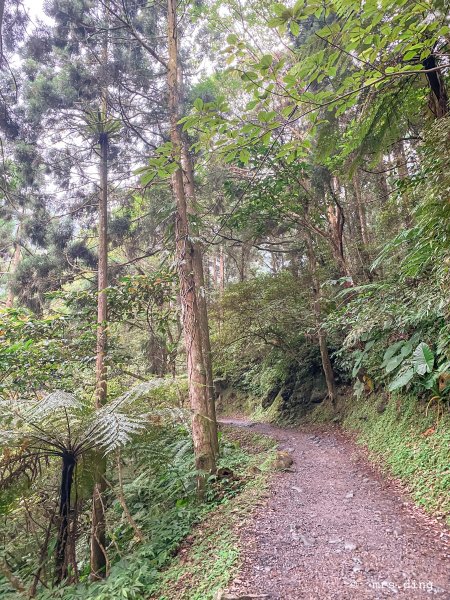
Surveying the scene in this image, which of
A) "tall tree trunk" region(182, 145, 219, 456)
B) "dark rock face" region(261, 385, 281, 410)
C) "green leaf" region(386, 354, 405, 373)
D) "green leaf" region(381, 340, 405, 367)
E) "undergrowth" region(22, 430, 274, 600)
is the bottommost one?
"undergrowth" region(22, 430, 274, 600)

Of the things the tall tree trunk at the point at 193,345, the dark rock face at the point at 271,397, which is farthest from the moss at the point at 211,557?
the dark rock face at the point at 271,397

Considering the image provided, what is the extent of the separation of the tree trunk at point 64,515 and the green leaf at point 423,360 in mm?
4096

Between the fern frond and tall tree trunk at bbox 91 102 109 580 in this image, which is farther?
tall tree trunk at bbox 91 102 109 580

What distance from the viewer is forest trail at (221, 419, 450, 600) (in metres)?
2.37

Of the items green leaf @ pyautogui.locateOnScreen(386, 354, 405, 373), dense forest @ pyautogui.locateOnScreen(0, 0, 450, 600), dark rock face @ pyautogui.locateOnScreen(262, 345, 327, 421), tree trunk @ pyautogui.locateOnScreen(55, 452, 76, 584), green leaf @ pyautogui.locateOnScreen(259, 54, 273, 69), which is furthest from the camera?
dark rock face @ pyautogui.locateOnScreen(262, 345, 327, 421)

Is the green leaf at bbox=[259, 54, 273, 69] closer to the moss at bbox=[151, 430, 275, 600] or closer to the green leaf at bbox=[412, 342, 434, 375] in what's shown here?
the moss at bbox=[151, 430, 275, 600]

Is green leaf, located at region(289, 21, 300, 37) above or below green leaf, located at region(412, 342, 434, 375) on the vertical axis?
above

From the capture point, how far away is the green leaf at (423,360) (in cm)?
396

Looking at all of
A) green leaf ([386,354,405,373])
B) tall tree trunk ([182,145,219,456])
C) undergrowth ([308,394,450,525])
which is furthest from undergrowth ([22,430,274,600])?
green leaf ([386,354,405,373])

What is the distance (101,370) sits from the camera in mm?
5340

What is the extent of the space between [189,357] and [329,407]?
6.27 meters

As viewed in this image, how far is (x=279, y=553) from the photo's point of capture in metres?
2.87

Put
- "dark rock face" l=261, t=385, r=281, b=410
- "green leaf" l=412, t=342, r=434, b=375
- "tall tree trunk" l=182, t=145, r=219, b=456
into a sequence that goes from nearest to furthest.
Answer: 1. "green leaf" l=412, t=342, r=434, b=375
2. "tall tree trunk" l=182, t=145, r=219, b=456
3. "dark rock face" l=261, t=385, r=281, b=410

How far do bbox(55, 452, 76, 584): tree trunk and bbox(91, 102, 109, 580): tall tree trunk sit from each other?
0.27 meters
